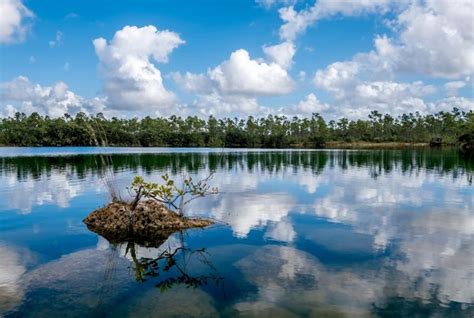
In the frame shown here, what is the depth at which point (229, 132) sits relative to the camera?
567 feet

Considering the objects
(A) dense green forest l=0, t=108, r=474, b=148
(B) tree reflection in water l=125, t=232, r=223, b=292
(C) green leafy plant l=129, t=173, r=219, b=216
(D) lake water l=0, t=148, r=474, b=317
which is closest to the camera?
(D) lake water l=0, t=148, r=474, b=317

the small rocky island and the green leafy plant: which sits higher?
the green leafy plant

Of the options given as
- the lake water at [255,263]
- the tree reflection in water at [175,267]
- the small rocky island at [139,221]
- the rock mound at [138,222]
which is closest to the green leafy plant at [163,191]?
the small rocky island at [139,221]

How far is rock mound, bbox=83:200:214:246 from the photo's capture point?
15.9 metres

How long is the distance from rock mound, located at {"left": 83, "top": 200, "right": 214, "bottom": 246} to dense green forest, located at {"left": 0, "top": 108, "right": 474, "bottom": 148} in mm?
135825

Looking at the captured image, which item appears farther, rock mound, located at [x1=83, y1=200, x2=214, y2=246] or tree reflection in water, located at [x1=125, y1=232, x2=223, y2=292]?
rock mound, located at [x1=83, y1=200, x2=214, y2=246]

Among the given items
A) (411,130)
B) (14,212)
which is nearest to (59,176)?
(14,212)

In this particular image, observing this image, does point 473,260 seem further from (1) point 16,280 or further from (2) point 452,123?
(2) point 452,123

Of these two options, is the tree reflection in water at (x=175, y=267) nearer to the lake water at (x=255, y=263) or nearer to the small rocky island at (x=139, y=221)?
the lake water at (x=255, y=263)

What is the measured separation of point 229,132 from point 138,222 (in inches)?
6185

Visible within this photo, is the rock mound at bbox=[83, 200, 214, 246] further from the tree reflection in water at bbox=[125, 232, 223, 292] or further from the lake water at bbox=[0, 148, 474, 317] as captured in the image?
the tree reflection in water at bbox=[125, 232, 223, 292]

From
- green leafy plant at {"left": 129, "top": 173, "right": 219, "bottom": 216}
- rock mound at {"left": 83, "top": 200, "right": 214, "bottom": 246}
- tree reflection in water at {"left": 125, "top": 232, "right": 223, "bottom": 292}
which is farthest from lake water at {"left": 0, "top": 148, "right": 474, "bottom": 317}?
green leafy plant at {"left": 129, "top": 173, "right": 219, "bottom": 216}

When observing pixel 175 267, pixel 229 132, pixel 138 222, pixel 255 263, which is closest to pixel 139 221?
pixel 138 222

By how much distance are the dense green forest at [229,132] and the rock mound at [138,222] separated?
446 feet
